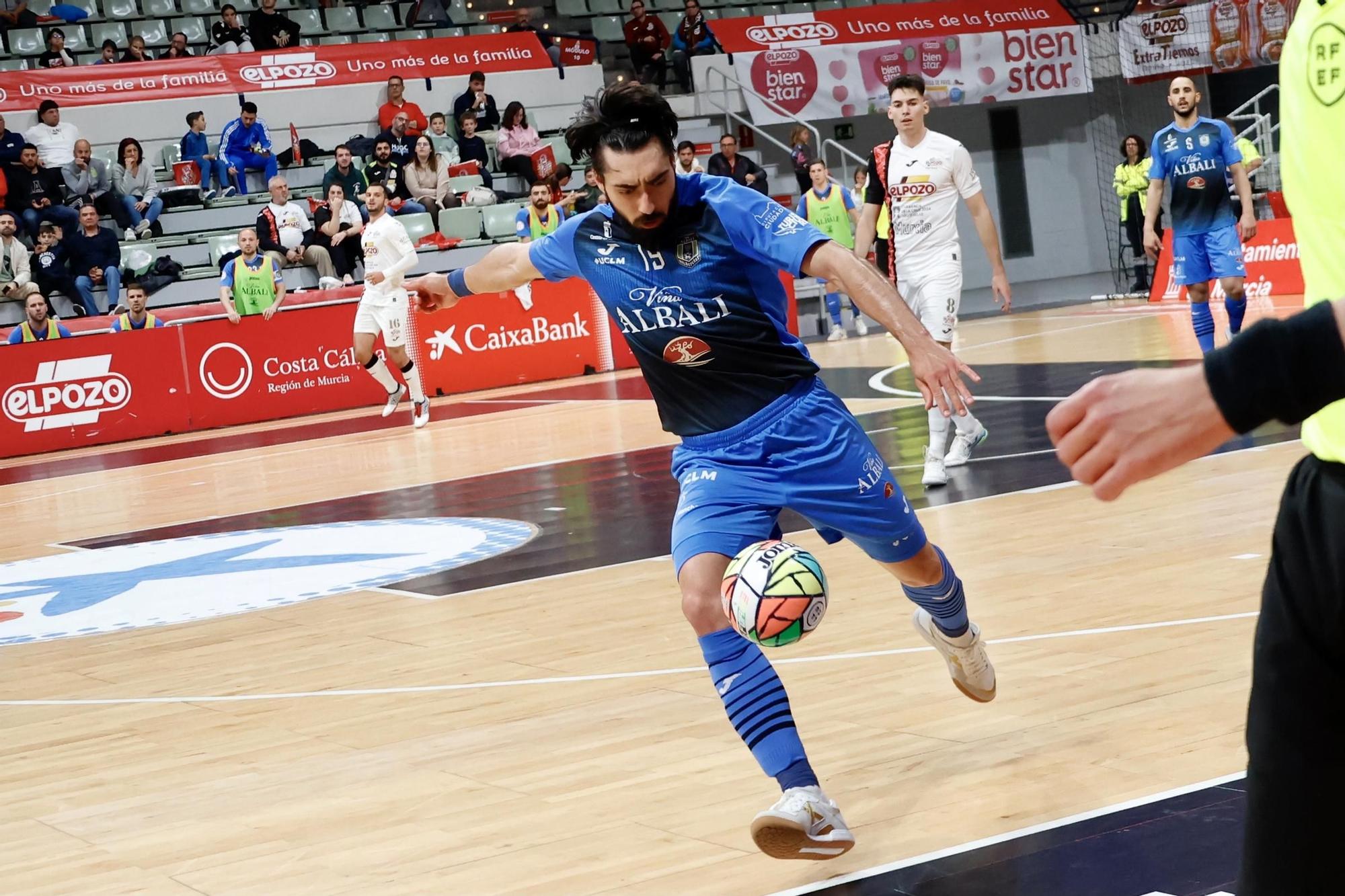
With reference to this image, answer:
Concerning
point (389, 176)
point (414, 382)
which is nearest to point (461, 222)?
point (389, 176)

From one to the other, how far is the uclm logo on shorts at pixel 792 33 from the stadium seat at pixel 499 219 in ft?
19.9

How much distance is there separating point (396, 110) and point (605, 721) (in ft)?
63.3

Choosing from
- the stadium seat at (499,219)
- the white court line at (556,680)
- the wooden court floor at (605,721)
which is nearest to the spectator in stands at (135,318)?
the stadium seat at (499,219)

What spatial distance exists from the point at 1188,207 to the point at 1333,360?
1139cm

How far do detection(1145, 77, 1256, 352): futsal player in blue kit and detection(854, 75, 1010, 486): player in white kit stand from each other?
11.0 feet

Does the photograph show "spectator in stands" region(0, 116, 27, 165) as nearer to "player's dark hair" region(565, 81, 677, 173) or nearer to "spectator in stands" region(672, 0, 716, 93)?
"spectator in stands" region(672, 0, 716, 93)

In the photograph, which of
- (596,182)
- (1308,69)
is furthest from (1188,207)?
(1308,69)

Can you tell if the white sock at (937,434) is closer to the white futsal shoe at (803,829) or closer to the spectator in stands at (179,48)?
the white futsal shoe at (803,829)

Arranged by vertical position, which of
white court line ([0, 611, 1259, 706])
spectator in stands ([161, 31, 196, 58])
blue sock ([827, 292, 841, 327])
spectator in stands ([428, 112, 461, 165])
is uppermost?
spectator in stands ([161, 31, 196, 58])

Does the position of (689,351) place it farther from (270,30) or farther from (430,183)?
(270,30)

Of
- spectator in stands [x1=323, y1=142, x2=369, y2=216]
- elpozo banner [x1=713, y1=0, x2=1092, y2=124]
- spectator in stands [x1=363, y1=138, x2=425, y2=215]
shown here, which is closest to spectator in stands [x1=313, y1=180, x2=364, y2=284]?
spectator in stands [x1=323, y1=142, x2=369, y2=216]

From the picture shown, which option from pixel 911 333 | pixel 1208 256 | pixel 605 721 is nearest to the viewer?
pixel 911 333

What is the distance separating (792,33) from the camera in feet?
87.8

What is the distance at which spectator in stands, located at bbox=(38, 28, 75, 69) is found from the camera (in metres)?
22.2
